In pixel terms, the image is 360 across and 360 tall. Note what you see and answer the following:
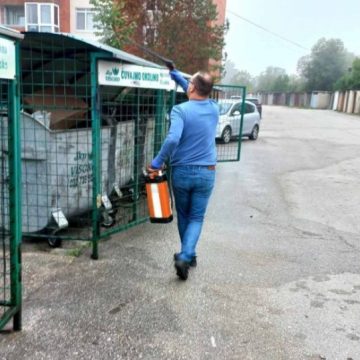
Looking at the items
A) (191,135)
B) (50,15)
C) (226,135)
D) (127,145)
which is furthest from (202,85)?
(50,15)

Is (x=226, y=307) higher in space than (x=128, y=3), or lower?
lower

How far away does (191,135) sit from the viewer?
3.96m

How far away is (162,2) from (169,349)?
15.1 metres

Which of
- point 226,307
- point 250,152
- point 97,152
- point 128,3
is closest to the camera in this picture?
point 226,307

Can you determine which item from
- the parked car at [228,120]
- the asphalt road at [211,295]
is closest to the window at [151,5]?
the parked car at [228,120]

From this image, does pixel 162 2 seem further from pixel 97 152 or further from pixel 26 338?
pixel 26 338

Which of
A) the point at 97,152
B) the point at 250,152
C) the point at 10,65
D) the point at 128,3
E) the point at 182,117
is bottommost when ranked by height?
the point at 250,152

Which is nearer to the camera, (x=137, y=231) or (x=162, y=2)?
(x=137, y=231)

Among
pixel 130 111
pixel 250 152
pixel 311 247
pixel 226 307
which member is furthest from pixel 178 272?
pixel 250 152

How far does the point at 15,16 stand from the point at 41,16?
279 centimetres

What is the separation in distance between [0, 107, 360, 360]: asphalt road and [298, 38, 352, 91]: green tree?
64.9 metres

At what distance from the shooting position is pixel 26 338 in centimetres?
310

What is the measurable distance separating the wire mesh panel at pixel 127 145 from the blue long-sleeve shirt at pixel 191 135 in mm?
1424

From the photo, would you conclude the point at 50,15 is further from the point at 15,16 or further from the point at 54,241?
the point at 54,241
